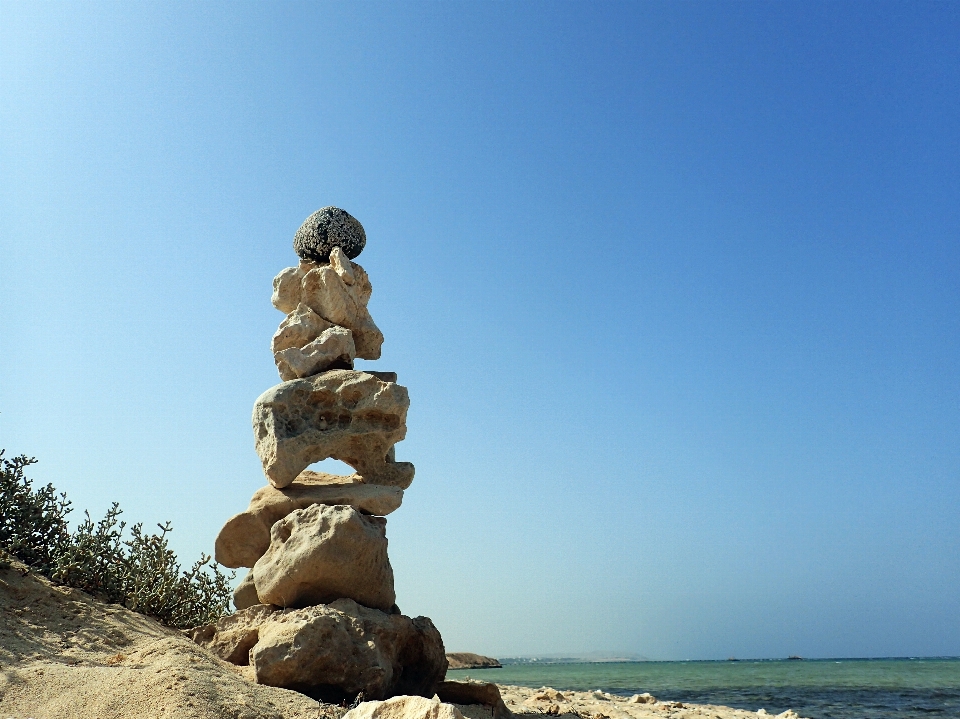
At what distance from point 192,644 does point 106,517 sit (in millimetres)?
2522

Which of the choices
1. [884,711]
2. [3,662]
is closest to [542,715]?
[3,662]

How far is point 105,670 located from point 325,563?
2.12m

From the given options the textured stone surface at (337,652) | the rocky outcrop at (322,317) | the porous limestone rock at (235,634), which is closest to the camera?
the textured stone surface at (337,652)

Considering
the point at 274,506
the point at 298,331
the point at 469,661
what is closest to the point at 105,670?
the point at 274,506

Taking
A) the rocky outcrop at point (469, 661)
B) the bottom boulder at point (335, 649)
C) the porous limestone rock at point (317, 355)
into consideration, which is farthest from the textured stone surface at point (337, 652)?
the rocky outcrop at point (469, 661)

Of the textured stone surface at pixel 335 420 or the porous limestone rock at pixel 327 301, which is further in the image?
the porous limestone rock at pixel 327 301

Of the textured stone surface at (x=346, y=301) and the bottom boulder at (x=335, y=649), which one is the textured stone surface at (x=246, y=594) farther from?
the textured stone surface at (x=346, y=301)

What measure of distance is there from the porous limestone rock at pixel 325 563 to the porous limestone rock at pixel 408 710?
2.36 meters

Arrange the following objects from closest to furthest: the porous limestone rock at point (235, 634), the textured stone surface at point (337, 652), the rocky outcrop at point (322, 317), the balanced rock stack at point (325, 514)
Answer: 1. the textured stone surface at point (337, 652)
2. the balanced rock stack at point (325, 514)
3. the porous limestone rock at point (235, 634)
4. the rocky outcrop at point (322, 317)

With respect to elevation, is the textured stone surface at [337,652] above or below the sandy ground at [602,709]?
above

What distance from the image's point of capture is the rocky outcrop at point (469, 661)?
29938mm

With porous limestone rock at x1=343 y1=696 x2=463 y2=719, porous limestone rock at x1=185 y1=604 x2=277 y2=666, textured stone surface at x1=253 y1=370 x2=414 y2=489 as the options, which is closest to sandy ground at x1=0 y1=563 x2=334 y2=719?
porous limestone rock at x1=185 y1=604 x2=277 y2=666

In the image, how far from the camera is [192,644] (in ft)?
23.3

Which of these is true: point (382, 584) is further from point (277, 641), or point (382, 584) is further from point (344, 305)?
point (344, 305)
